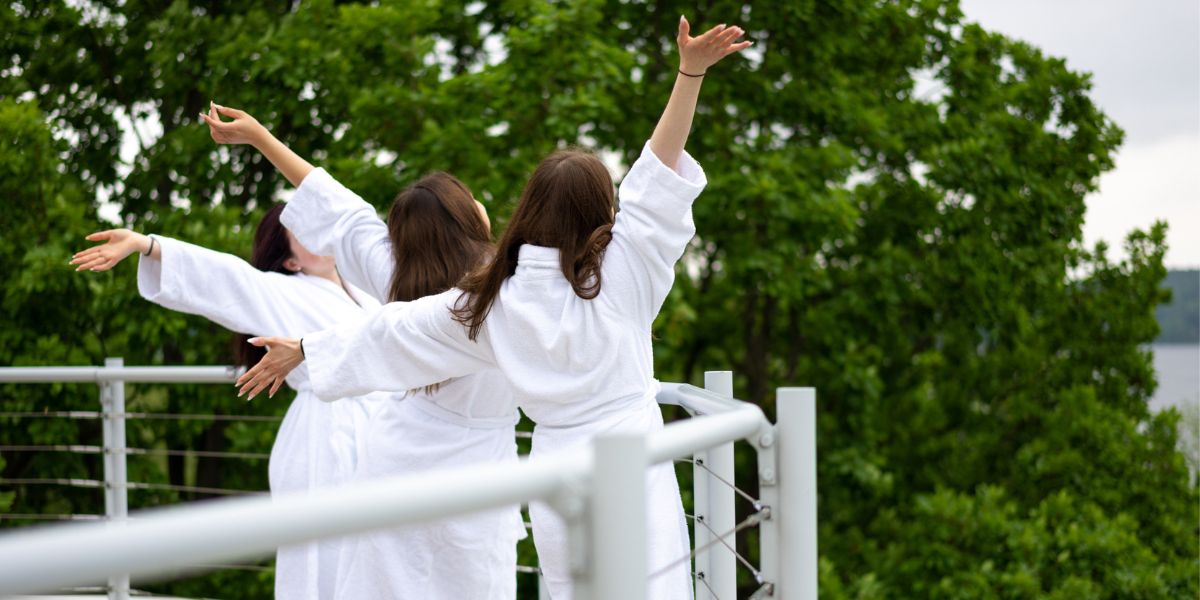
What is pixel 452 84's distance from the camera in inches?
191

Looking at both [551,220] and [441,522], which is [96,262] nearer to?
[441,522]

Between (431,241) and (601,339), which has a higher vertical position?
(431,241)

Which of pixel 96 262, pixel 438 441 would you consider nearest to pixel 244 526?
pixel 438 441

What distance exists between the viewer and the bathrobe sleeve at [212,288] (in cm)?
240

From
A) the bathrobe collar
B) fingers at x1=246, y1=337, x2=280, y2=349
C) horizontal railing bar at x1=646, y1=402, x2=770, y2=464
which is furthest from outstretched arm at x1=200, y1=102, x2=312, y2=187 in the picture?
horizontal railing bar at x1=646, y1=402, x2=770, y2=464

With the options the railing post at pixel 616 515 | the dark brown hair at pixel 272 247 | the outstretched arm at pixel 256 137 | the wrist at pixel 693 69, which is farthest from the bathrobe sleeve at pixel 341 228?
the railing post at pixel 616 515

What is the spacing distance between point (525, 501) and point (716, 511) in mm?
1080

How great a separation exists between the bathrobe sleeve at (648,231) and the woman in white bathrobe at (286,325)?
3.15ft

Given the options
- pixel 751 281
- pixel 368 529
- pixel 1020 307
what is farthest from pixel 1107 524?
pixel 368 529

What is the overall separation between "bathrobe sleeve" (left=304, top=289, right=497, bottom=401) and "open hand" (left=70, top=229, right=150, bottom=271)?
71 centimetres

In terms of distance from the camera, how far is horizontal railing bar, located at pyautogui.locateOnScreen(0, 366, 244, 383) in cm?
285

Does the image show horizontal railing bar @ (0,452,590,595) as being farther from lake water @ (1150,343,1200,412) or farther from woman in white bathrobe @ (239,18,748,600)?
lake water @ (1150,343,1200,412)

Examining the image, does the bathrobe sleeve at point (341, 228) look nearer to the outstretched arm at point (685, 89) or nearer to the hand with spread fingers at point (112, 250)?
the hand with spread fingers at point (112, 250)

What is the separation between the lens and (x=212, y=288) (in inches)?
95.2
